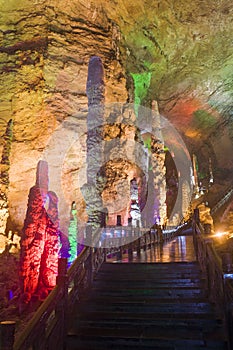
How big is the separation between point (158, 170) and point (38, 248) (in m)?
13.1

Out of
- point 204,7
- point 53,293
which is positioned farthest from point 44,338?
point 204,7

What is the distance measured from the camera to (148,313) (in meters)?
5.73

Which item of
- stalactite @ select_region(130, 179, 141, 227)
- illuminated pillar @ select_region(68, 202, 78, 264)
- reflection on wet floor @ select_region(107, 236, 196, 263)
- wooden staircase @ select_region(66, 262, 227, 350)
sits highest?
stalactite @ select_region(130, 179, 141, 227)

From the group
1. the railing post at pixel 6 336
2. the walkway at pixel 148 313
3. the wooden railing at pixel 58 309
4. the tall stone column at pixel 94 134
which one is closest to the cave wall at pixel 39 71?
the tall stone column at pixel 94 134

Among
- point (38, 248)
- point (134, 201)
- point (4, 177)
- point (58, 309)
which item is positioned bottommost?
point (58, 309)

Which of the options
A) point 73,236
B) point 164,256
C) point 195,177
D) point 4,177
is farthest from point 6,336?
point 195,177

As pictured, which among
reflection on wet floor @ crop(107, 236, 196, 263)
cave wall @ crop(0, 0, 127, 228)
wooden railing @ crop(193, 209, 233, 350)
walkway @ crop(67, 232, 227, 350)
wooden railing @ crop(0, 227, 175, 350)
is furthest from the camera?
cave wall @ crop(0, 0, 127, 228)

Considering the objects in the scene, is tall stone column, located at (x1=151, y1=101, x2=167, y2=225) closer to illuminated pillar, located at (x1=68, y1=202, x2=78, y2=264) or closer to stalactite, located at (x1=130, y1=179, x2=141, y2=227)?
stalactite, located at (x1=130, y1=179, x2=141, y2=227)

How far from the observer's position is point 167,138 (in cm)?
3114

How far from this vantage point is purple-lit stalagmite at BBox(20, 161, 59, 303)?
1145 centimetres

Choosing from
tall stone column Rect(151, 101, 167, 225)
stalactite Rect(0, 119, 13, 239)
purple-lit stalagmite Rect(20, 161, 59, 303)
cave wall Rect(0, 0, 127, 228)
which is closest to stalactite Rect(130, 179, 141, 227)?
tall stone column Rect(151, 101, 167, 225)

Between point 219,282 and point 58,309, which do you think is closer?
point 58,309

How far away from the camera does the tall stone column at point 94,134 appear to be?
15.7 meters

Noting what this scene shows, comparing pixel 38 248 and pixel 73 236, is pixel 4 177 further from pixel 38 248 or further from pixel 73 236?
pixel 38 248
